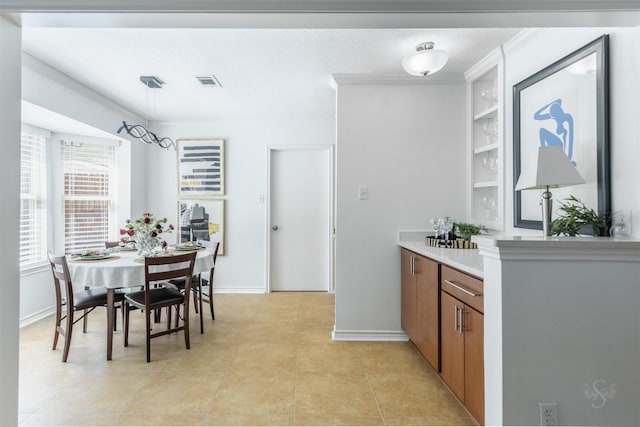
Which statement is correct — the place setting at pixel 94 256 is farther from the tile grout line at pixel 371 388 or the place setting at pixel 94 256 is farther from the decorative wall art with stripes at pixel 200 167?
the tile grout line at pixel 371 388

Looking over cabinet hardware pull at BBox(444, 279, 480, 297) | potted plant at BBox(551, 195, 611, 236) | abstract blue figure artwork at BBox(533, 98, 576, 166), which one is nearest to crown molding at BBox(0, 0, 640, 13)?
abstract blue figure artwork at BBox(533, 98, 576, 166)

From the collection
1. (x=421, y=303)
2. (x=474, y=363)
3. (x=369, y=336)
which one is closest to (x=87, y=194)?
(x=369, y=336)

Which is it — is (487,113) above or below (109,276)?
above

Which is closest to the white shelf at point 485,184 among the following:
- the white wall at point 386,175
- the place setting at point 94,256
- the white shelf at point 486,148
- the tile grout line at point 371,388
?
the white wall at point 386,175

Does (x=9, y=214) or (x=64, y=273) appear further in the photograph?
(x=64, y=273)

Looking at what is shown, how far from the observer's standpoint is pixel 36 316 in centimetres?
321

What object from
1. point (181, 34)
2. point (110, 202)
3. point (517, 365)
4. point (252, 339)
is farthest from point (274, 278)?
point (517, 365)

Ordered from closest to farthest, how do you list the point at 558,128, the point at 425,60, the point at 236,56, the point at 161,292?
the point at 558,128 < the point at 425,60 < the point at 236,56 < the point at 161,292

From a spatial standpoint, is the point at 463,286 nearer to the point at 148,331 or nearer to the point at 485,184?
the point at 485,184

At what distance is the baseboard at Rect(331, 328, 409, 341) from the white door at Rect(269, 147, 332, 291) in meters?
1.51

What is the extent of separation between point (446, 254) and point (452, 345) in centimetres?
59

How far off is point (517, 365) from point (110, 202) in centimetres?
461

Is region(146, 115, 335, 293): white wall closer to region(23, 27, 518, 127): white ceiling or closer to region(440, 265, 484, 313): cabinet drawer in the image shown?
region(23, 27, 518, 127): white ceiling

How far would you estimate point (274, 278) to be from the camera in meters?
4.34
